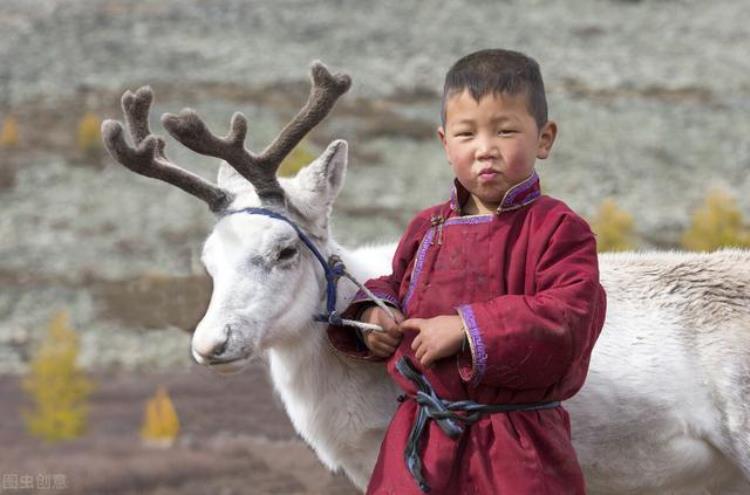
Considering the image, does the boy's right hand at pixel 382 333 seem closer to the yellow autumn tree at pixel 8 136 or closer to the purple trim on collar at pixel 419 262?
the purple trim on collar at pixel 419 262

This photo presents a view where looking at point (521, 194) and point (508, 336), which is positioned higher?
point (521, 194)

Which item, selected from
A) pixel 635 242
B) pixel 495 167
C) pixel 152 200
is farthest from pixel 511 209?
pixel 152 200

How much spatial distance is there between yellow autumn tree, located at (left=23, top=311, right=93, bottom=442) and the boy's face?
15.0 metres

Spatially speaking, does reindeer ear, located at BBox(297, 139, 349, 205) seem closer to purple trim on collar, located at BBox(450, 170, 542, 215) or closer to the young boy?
the young boy

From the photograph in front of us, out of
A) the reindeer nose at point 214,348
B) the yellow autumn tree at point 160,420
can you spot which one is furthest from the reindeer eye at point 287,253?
the yellow autumn tree at point 160,420

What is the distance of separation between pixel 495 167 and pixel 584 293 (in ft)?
1.51

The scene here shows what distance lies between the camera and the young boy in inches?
129

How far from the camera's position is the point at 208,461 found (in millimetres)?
9914

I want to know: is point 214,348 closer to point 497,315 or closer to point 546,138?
point 497,315

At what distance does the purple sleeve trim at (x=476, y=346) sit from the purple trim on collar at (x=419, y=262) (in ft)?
1.20

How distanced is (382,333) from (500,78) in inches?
35.1

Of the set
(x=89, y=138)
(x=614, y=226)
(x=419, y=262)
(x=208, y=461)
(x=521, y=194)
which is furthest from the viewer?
(x=89, y=138)

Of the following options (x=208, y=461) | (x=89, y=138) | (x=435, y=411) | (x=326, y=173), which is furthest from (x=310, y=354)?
(x=89, y=138)

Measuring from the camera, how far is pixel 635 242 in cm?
2425
